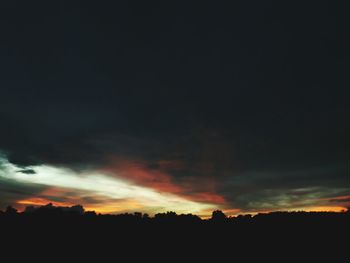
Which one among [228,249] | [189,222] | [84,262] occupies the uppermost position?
[189,222]

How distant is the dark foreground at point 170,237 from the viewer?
48094 mm

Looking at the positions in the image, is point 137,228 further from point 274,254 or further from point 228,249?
point 274,254

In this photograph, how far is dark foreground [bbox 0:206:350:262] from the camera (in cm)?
4809

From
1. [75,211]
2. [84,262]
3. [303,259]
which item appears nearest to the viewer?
[84,262]

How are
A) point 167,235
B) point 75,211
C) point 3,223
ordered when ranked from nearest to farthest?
point 3,223
point 167,235
point 75,211

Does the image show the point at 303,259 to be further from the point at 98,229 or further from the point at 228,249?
the point at 98,229

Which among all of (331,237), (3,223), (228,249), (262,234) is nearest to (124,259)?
(228,249)

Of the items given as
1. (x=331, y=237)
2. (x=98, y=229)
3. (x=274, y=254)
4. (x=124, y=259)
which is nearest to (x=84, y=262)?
(x=124, y=259)

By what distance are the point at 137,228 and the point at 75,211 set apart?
11.0 m

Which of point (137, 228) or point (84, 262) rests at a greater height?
point (137, 228)

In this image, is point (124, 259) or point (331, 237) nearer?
point (124, 259)

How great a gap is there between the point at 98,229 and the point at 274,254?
25378 mm

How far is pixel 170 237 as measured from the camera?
5531 cm

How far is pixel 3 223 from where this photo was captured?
51.8 meters
